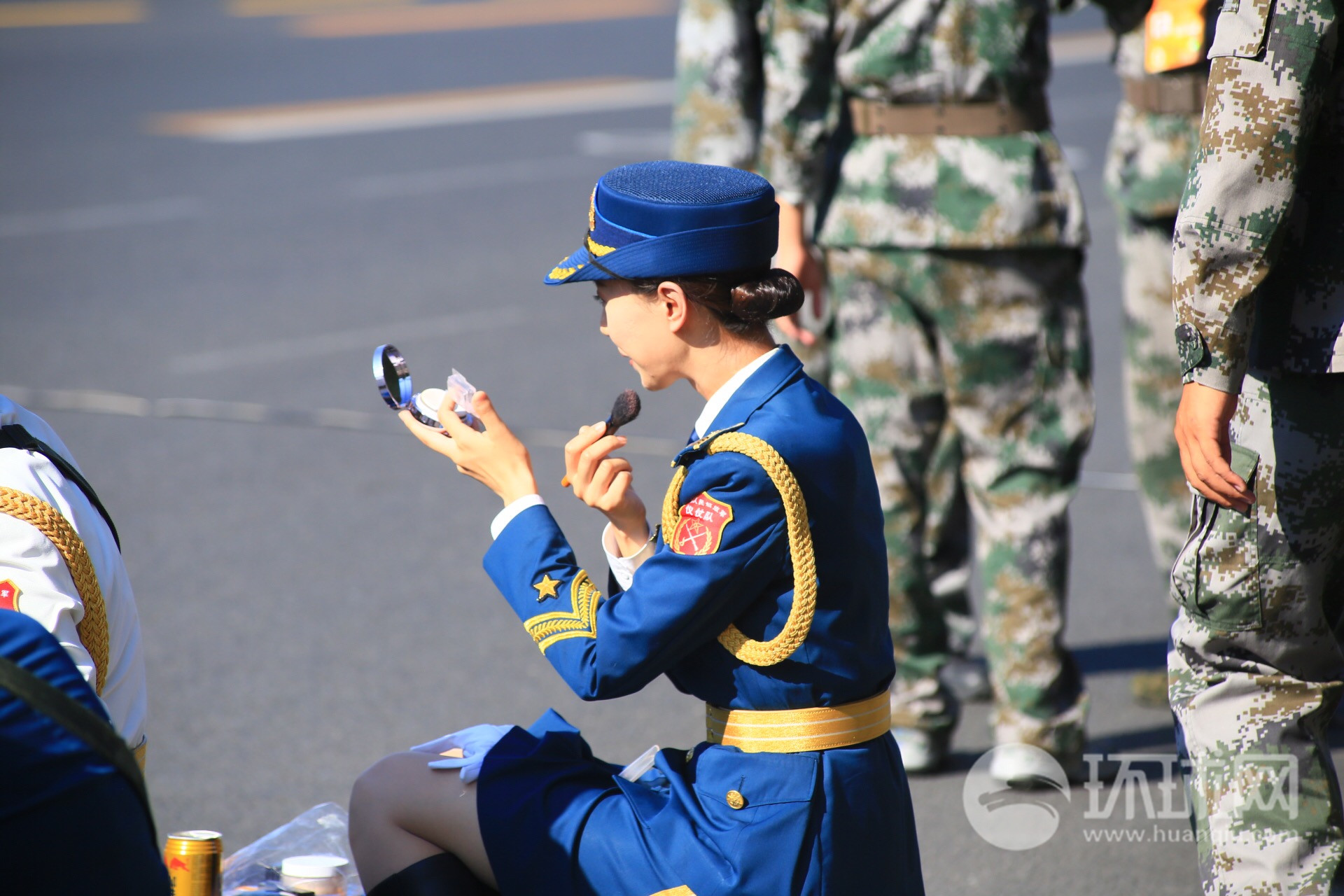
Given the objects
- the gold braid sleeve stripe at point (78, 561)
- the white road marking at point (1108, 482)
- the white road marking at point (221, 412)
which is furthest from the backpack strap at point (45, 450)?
the white road marking at point (1108, 482)

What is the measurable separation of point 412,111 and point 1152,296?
12.0 m

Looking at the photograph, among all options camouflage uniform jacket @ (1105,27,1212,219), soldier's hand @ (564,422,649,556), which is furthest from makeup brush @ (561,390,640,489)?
camouflage uniform jacket @ (1105,27,1212,219)

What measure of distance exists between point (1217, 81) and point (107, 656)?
1.80 meters

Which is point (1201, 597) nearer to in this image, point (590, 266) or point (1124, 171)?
point (590, 266)

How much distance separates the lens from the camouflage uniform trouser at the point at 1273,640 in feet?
8.25

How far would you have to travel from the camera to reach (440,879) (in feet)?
7.61

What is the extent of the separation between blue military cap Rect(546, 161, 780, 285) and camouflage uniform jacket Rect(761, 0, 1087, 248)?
1342 millimetres

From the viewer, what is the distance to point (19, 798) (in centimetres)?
155

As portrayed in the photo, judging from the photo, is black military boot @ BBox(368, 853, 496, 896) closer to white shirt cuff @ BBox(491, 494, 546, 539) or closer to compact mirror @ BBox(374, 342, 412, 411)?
white shirt cuff @ BBox(491, 494, 546, 539)

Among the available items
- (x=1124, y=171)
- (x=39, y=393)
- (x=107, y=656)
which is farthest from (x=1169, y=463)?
(x=39, y=393)

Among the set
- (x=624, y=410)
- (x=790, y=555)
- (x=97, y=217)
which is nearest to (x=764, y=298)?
(x=624, y=410)

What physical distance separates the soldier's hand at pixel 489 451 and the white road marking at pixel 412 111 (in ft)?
38.8

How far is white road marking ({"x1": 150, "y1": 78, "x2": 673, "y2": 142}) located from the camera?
13918 mm

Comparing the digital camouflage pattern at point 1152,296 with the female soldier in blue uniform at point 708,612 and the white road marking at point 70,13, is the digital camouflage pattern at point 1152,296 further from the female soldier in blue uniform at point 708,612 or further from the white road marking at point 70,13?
the white road marking at point 70,13
